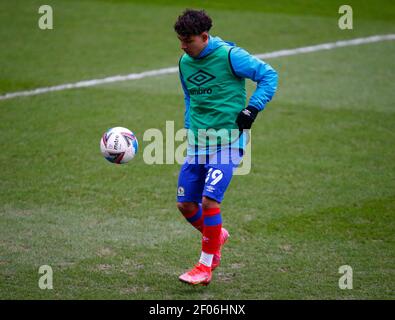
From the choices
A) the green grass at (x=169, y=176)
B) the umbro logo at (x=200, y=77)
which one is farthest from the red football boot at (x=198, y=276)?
the umbro logo at (x=200, y=77)

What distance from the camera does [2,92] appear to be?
12781 millimetres

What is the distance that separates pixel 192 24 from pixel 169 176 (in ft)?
11.6

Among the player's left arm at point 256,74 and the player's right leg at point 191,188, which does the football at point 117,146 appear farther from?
the player's left arm at point 256,74

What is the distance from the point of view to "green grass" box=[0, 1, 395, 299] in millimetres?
6973

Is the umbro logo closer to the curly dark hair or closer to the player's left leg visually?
the curly dark hair

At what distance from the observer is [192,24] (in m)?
6.54

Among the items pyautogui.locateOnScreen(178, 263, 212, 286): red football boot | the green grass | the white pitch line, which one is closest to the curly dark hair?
pyautogui.locateOnScreen(178, 263, 212, 286): red football boot

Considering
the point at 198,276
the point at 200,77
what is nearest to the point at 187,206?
the point at 198,276

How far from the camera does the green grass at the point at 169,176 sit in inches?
275

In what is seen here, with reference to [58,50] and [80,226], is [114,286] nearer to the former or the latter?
[80,226]

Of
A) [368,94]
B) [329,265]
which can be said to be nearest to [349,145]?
[368,94]

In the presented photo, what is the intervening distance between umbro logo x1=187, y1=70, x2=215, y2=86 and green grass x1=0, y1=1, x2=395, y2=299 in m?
1.80

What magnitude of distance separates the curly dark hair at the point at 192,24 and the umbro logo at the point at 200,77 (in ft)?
1.27

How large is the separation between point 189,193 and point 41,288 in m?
1.60
